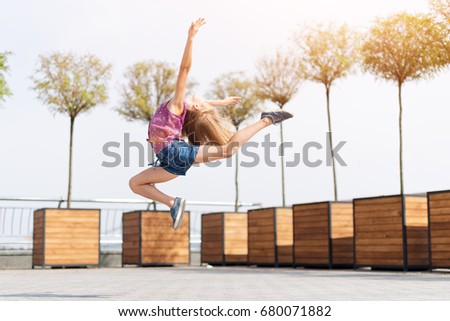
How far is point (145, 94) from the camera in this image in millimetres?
17719

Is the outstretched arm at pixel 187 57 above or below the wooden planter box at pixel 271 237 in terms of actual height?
above

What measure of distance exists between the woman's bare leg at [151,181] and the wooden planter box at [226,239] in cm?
1175

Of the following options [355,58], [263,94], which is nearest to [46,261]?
[263,94]

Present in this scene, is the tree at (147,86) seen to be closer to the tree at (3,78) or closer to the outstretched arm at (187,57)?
the tree at (3,78)

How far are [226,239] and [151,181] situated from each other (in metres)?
11.9

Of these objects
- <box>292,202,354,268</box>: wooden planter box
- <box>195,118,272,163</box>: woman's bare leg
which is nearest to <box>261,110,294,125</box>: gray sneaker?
<box>195,118,272,163</box>: woman's bare leg

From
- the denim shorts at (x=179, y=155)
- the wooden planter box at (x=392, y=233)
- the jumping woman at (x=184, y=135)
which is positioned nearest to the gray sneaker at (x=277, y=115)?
the jumping woman at (x=184, y=135)

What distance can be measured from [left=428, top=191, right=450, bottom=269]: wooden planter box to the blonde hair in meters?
7.22

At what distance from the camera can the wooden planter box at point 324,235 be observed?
1401 centimetres

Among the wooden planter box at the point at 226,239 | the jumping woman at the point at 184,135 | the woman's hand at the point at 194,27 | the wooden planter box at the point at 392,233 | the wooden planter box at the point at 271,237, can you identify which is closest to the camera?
the woman's hand at the point at 194,27

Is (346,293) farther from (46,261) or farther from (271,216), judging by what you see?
(46,261)

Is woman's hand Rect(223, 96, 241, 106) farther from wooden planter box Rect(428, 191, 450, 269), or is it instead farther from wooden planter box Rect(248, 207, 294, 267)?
wooden planter box Rect(248, 207, 294, 267)

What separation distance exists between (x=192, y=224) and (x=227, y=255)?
2088mm

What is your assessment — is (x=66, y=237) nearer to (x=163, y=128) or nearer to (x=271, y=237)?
(x=271, y=237)
